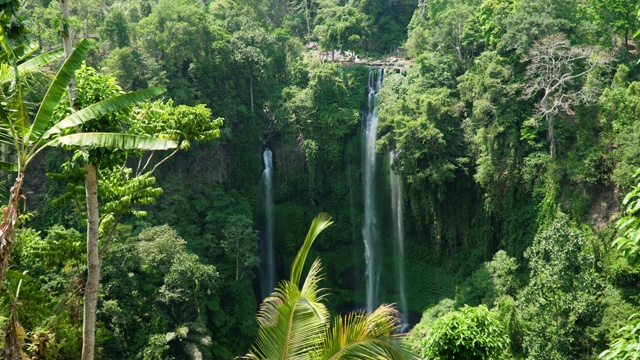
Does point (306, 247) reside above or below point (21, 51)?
below

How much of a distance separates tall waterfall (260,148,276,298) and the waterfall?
18.1 feet

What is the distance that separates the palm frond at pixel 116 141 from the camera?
6172mm

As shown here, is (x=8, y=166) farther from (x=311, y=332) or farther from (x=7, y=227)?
(x=311, y=332)

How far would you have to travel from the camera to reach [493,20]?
24938 millimetres

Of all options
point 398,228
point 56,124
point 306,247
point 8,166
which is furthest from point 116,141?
point 398,228

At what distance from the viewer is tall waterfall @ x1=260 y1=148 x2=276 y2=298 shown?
26.7 m

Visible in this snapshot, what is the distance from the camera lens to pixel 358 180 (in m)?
27.3

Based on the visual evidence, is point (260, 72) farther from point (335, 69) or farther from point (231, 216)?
point (231, 216)

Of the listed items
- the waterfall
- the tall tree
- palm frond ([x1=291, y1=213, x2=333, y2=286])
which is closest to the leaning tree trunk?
palm frond ([x1=291, y1=213, x2=333, y2=286])

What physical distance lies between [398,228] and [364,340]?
2105 cm

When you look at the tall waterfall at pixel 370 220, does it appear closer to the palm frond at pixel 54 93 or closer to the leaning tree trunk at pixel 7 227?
the palm frond at pixel 54 93

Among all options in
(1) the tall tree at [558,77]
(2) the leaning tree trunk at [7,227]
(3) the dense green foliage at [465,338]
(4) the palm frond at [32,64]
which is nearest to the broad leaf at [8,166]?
(4) the palm frond at [32,64]

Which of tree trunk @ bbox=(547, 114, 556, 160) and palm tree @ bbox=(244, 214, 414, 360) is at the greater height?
palm tree @ bbox=(244, 214, 414, 360)

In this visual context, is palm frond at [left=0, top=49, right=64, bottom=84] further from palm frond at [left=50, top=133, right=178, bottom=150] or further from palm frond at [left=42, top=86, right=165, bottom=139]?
palm frond at [left=50, top=133, right=178, bottom=150]
